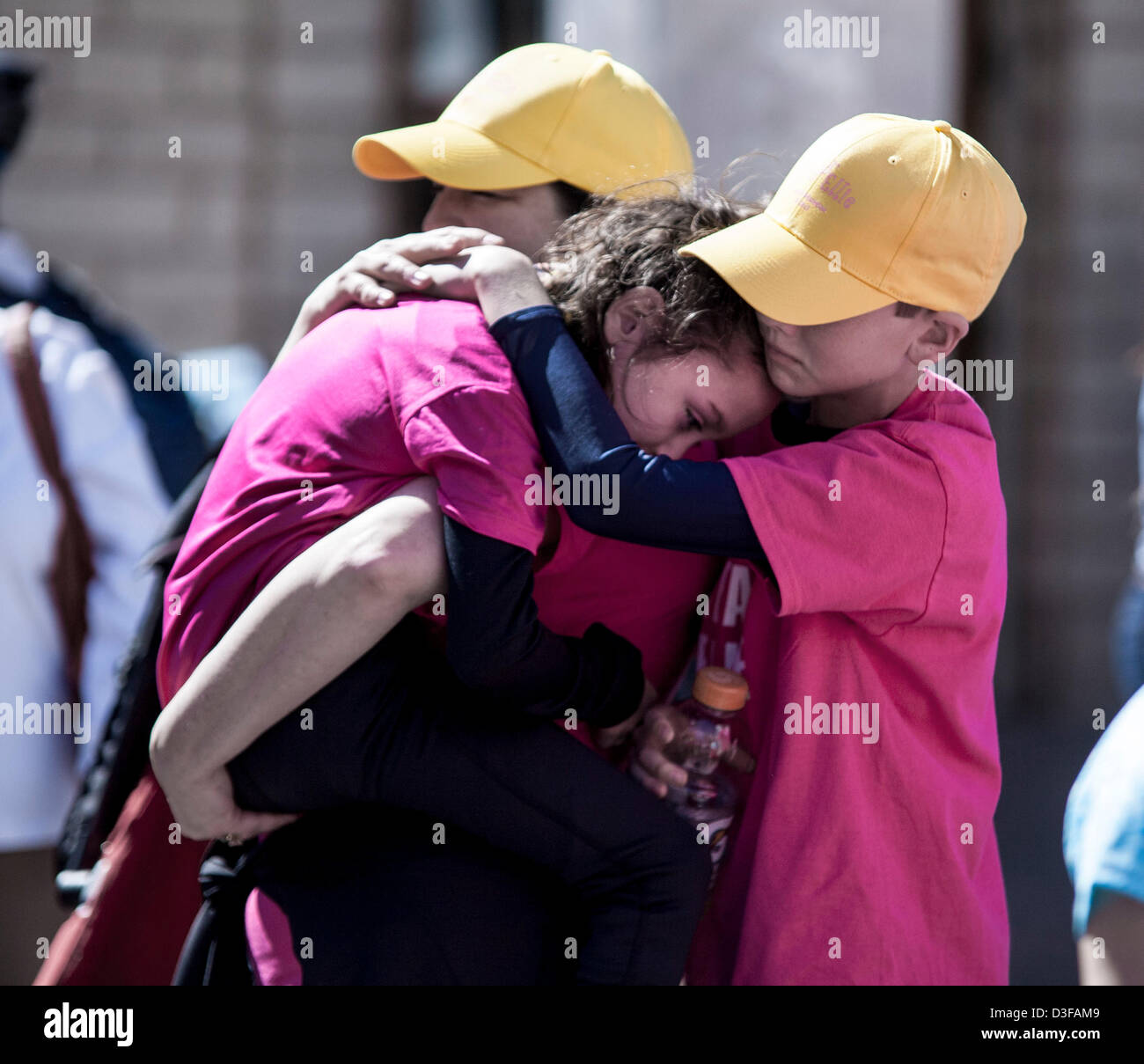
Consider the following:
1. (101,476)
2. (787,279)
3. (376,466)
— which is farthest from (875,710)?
(101,476)

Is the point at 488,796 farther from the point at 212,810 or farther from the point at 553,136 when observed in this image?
the point at 553,136

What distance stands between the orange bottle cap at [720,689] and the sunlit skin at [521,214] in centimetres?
79

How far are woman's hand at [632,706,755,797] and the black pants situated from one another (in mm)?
39

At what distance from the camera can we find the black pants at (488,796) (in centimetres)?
161

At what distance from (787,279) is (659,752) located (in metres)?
0.62

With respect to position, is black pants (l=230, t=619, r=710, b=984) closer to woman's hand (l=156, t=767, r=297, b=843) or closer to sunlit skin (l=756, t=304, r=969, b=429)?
woman's hand (l=156, t=767, r=297, b=843)

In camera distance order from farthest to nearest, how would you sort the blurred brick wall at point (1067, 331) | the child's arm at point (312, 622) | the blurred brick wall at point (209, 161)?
1. the blurred brick wall at point (1067, 331)
2. the blurred brick wall at point (209, 161)
3. the child's arm at point (312, 622)

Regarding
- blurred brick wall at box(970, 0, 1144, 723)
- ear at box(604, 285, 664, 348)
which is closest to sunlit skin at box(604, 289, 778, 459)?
ear at box(604, 285, 664, 348)

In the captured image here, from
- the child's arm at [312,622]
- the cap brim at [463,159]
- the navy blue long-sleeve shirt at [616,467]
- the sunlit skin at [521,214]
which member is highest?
the cap brim at [463,159]

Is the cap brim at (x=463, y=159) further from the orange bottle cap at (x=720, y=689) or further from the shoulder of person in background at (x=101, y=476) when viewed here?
the shoulder of person in background at (x=101, y=476)

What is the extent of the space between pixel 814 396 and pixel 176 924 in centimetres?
122

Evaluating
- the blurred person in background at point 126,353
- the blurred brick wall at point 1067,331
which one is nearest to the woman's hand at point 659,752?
the blurred person in background at point 126,353
